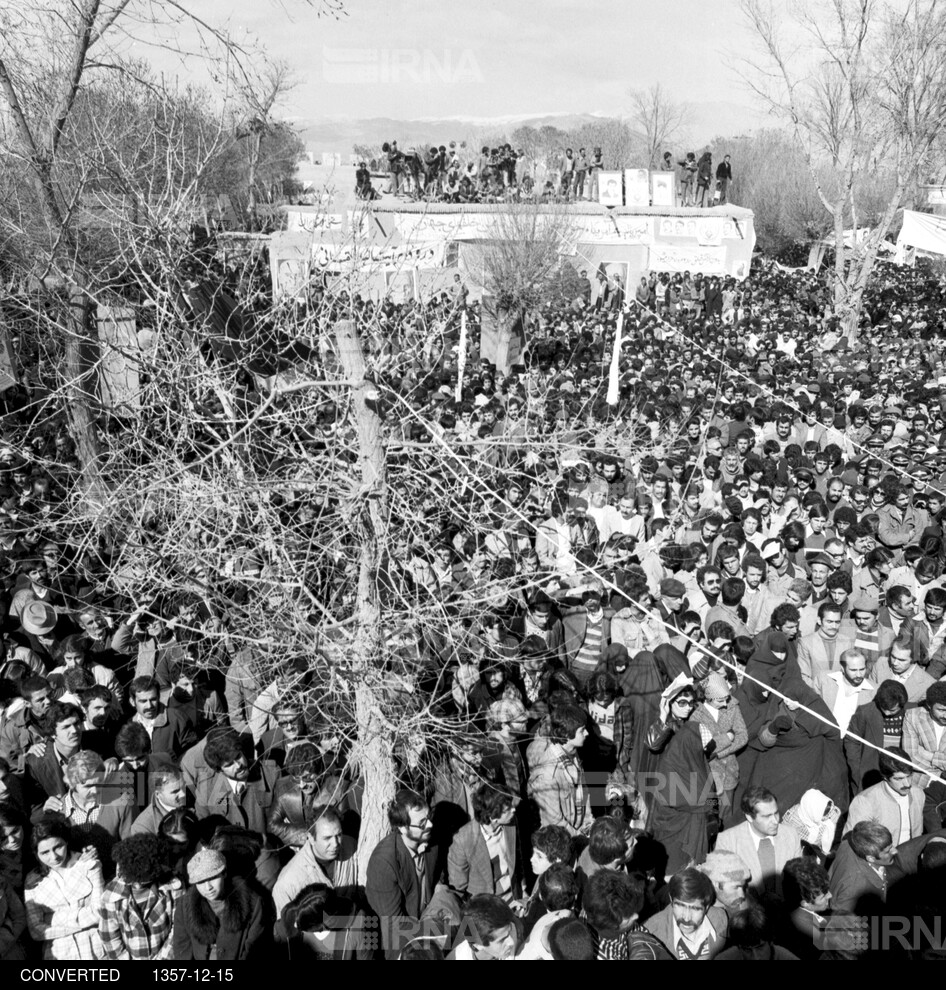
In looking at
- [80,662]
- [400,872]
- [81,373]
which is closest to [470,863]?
[400,872]

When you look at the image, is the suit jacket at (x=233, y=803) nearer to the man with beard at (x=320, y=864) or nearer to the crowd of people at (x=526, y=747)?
the crowd of people at (x=526, y=747)

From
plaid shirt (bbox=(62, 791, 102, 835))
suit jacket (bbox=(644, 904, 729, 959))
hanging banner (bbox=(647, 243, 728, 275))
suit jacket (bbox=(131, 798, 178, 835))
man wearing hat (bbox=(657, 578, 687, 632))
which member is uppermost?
hanging banner (bbox=(647, 243, 728, 275))

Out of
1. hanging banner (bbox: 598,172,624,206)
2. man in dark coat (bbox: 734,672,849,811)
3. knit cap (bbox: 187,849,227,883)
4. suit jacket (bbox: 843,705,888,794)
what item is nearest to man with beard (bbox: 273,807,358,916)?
knit cap (bbox: 187,849,227,883)

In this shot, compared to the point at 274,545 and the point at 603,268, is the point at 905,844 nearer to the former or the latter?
the point at 274,545

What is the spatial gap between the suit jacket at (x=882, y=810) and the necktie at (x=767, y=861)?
16.6 inches

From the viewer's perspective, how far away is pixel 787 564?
7047 mm

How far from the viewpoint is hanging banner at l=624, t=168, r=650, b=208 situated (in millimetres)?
26109

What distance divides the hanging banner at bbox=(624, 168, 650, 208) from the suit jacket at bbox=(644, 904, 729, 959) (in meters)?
24.5

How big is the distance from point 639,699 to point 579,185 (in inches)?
1024

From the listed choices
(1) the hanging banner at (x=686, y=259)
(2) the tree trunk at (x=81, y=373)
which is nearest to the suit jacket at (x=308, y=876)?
(2) the tree trunk at (x=81, y=373)

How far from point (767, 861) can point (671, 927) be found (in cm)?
76

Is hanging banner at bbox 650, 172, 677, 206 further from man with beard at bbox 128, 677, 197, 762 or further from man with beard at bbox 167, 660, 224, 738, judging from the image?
man with beard at bbox 128, 677, 197, 762

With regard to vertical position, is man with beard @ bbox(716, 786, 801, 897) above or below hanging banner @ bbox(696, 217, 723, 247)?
below

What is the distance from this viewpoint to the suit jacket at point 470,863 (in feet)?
14.3
